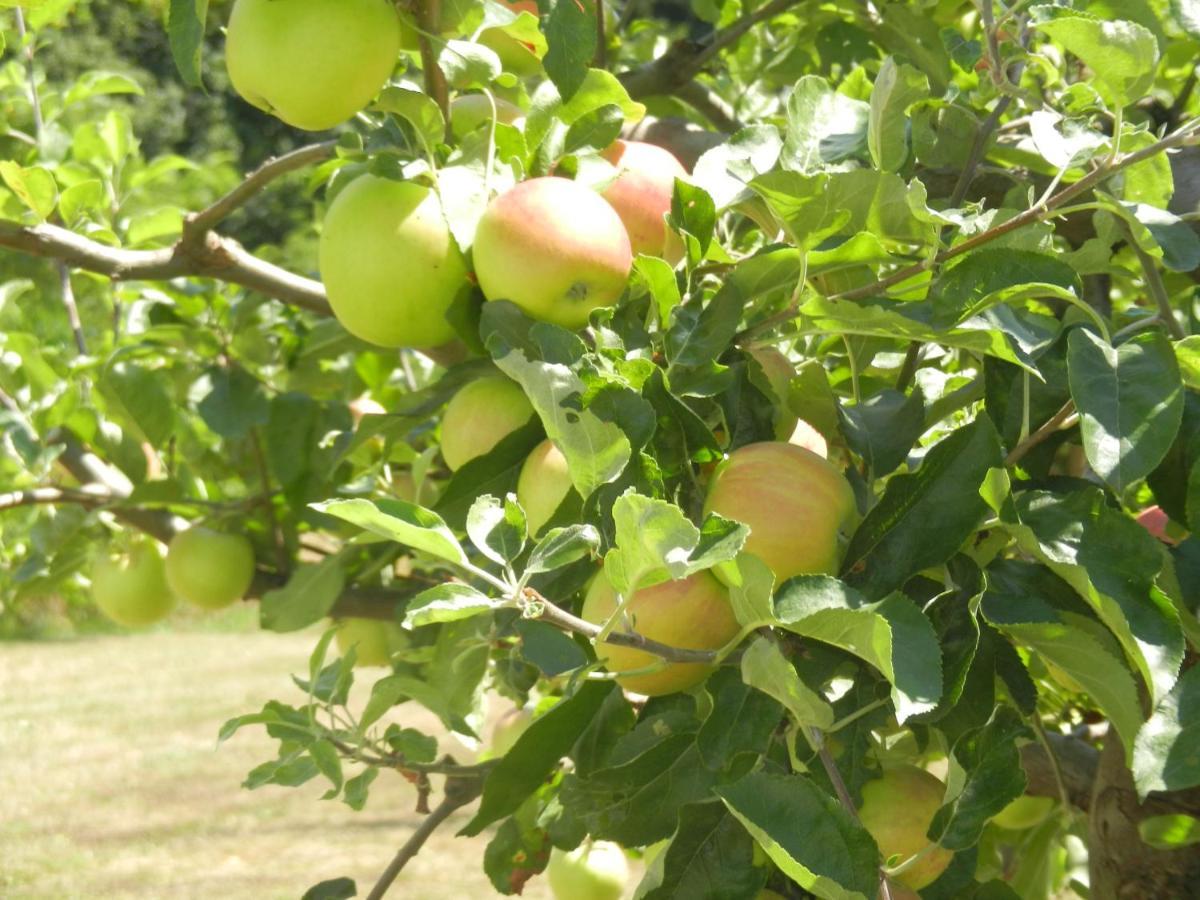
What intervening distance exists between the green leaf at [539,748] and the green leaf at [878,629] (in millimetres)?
198

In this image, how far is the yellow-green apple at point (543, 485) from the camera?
0.73 m

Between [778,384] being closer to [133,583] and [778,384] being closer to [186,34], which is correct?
[186,34]

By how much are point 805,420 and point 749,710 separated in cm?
21

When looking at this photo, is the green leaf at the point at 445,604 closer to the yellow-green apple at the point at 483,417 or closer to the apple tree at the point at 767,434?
the apple tree at the point at 767,434

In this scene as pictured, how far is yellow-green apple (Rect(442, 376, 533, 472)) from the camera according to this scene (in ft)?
2.67

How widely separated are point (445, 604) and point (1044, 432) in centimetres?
34

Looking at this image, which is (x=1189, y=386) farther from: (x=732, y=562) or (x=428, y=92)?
(x=428, y=92)

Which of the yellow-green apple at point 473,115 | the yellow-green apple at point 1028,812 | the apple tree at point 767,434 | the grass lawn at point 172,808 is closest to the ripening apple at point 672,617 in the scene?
the apple tree at point 767,434

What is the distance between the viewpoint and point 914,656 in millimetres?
559

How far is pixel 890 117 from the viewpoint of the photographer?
748 millimetres

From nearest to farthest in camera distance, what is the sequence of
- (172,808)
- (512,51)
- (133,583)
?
(512,51)
(133,583)
(172,808)

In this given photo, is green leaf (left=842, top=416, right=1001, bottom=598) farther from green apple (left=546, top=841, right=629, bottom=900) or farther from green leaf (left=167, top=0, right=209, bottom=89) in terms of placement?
green apple (left=546, top=841, right=629, bottom=900)

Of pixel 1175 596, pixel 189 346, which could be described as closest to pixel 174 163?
pixel 189 346

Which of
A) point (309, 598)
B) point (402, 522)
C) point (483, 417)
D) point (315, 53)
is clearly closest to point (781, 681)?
point (402, 522)
